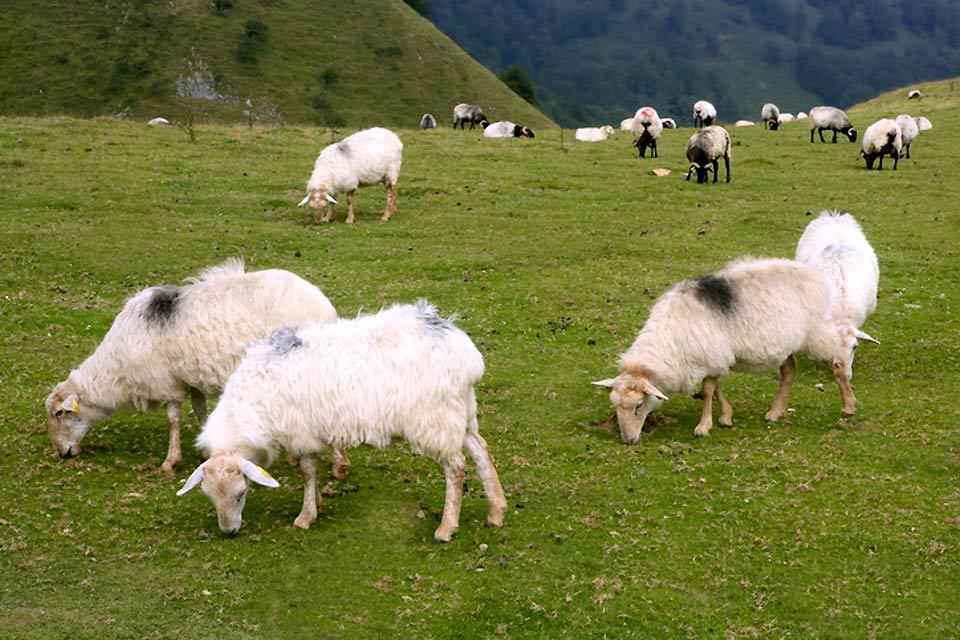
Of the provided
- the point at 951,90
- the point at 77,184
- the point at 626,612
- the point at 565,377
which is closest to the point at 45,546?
the point at 626,612

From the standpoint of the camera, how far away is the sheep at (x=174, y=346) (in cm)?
1023

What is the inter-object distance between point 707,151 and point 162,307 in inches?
792

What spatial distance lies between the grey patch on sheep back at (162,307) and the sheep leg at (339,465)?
7.84 ft

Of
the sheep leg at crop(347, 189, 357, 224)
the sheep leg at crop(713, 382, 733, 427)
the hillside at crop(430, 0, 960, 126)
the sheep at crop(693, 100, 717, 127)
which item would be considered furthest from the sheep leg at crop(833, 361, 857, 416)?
the hillside at crop(430, 0, 960, 126)

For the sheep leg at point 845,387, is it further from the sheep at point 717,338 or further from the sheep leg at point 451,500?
the sheep leg at point 451,500

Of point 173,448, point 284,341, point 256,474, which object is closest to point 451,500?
point 256,474

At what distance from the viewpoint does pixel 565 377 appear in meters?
13.4

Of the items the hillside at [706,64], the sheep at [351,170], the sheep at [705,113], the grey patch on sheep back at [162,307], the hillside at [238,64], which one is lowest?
the grey patch on sheep back at [162,307]

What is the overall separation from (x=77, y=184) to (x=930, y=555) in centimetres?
2218

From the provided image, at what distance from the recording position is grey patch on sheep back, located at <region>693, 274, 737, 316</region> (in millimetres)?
11414

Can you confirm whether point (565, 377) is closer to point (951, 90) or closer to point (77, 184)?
point (77, 184)

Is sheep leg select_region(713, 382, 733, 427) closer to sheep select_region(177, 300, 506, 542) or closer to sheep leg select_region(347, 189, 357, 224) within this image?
sheep select_region(177, 300, 506, 542)

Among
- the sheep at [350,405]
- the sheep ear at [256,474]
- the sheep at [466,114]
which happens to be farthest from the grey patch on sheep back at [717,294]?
the sheep at [466,114]

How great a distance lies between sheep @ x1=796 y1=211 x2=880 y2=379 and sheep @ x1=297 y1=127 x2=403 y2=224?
10395mm
